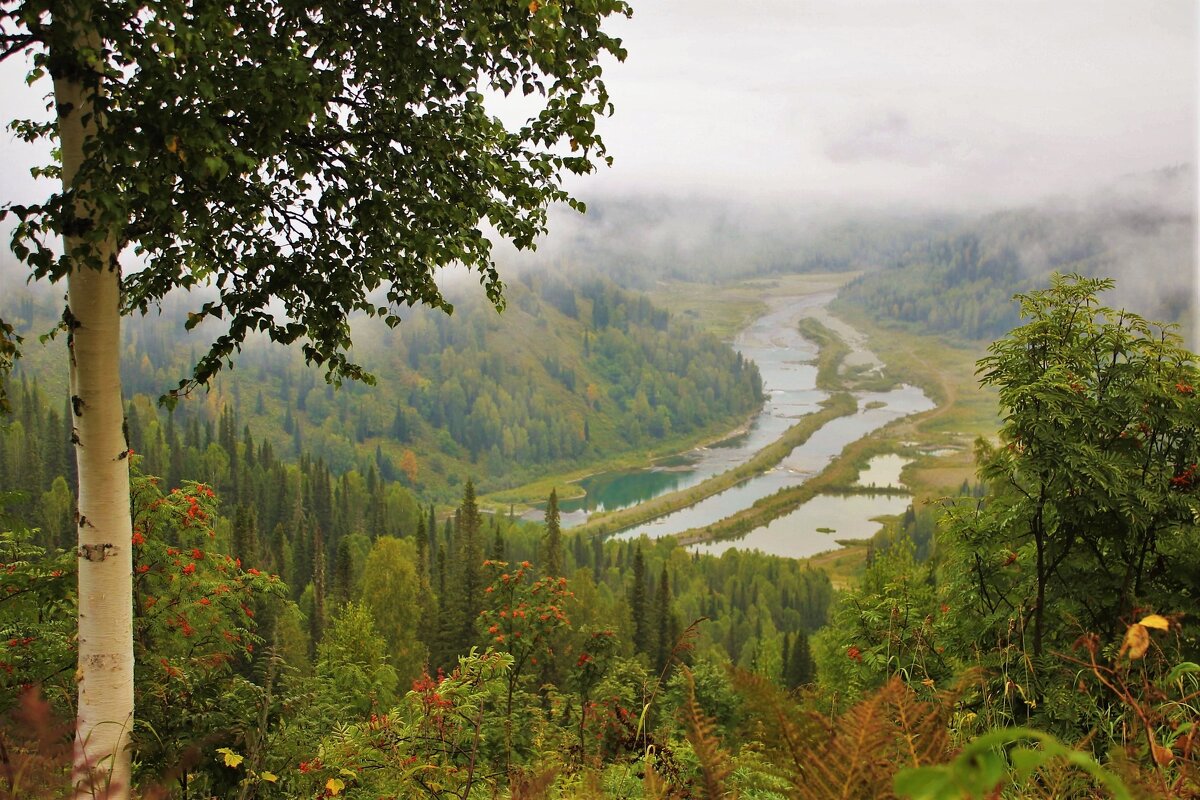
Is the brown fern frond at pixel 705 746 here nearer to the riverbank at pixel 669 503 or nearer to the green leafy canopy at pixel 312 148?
the green leafy canopy at pixel 312 148

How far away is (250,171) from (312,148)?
0.40m

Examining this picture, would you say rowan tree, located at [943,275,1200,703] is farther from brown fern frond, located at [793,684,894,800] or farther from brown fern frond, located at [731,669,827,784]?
brown fern frond, located at [793,684,894,800]

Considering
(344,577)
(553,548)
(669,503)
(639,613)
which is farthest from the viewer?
(669,503)

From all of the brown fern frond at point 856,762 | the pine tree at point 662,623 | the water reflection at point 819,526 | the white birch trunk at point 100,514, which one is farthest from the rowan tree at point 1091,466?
the water reflection at point 819,526

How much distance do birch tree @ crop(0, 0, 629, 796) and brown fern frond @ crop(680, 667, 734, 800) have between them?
229cm

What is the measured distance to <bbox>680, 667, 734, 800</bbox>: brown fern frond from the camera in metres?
2.37

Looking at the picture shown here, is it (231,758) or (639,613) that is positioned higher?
(231,758)

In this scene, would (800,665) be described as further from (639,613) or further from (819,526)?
(819,526)

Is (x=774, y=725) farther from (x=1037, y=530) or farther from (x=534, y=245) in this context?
(x=1037, y=530)

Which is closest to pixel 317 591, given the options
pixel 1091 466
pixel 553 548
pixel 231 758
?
pixel 553 548

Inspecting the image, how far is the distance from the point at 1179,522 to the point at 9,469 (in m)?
99.5

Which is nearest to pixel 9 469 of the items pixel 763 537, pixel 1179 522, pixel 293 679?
pixel 293 679

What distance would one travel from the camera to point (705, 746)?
8.00ft

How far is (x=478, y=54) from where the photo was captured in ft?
14.3
